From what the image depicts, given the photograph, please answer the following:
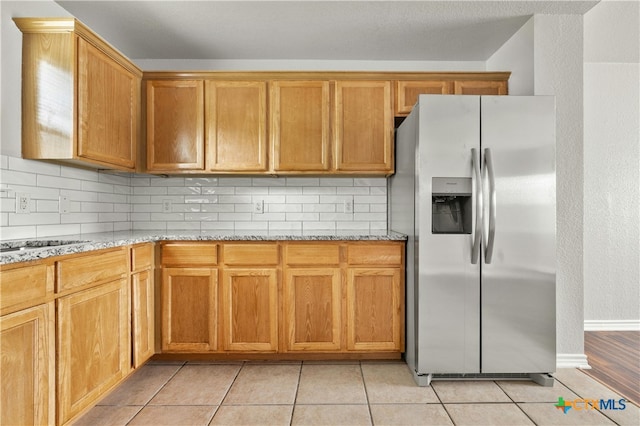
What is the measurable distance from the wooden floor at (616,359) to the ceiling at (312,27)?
8.43 ft

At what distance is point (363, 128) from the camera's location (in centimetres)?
311

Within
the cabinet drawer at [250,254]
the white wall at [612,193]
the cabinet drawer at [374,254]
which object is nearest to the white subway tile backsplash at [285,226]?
the cabinet drawer at [250,254]

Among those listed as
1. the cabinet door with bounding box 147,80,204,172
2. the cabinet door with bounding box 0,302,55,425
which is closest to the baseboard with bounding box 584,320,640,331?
the cabinet door with bounding box 147,80,204,172

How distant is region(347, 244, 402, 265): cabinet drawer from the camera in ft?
9.09

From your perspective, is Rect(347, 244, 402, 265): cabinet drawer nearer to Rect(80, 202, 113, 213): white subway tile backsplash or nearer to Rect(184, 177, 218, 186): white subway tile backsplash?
Rect(184, 177, 218, 186): white subway tile backsplash

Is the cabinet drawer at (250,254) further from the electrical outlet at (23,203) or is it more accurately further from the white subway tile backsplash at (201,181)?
the electrical outlet at (23,203)

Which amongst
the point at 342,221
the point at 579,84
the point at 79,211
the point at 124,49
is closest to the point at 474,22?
the point at 579,84

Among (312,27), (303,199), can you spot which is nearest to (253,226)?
(303,199)

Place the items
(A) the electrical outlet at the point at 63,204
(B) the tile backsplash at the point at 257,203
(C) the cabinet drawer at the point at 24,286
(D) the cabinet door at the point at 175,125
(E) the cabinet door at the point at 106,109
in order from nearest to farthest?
(C) the cabinet drawer at the point at 24,286 → (E) the cabinet door at the point at 106,109 → (A) the electrical outlet at the point at 63,204 → (D) the cabinet door at the point at 175,125 → (B) the tile backsplash at the point at 257,203

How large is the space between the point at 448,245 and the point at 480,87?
1.51 m

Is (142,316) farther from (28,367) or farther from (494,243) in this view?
(494,243)

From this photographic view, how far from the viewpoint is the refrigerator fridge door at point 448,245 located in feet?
7.91

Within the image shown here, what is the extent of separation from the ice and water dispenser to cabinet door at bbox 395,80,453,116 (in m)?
0.95

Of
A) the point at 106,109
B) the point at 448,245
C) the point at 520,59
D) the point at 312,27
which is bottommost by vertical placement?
the point at 448,245
